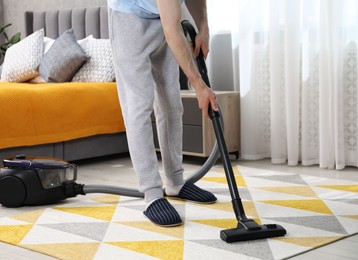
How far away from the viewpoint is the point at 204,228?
7.91 ft

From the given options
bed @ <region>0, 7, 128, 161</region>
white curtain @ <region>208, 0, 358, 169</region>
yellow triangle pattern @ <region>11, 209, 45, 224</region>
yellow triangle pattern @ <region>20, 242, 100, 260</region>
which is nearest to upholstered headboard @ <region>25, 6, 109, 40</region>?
bed @ <region>0, 7, 128, 161</region>

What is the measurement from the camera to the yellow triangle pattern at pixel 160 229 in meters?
2.35

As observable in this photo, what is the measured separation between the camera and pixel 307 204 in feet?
9.21

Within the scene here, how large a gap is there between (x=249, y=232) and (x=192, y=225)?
12.0 inches

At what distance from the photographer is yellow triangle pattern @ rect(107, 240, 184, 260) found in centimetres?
209

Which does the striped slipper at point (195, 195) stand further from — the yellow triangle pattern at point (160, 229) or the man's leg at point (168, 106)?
the yellow triangle pattern at point (160, 229)

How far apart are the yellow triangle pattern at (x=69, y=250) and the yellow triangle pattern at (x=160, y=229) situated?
0.82 feet

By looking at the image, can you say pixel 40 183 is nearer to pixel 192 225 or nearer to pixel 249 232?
pixel 192 225

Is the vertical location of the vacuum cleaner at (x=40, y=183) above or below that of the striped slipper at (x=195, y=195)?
above

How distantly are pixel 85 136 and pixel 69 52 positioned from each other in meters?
0.76

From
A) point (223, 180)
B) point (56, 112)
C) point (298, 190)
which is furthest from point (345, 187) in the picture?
point (56, 112)

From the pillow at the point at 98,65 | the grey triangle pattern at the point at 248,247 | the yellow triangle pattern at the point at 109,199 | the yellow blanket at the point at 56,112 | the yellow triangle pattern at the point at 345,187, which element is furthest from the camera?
the pillow at the point at 98,65

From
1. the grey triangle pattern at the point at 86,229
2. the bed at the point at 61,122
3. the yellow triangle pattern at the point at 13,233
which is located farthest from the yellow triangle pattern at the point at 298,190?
the bed at the point at 61,122

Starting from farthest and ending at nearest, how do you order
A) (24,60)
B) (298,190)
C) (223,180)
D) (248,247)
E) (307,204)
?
(24,60) → (223,180) → (298,190) → (307,204) → (248,247)
